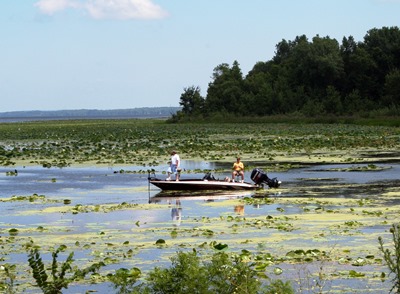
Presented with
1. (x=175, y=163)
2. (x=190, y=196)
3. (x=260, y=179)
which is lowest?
(x=190, y=196)

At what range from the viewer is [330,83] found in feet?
414

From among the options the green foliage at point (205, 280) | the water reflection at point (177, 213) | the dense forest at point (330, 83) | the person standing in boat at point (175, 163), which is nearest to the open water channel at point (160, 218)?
the water reflection at point (177, 213)

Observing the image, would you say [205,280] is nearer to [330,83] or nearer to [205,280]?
[205,280]

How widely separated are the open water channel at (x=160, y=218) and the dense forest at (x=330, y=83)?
70512mm

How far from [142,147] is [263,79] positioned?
250 feet

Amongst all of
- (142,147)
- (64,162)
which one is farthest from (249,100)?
(64,162)

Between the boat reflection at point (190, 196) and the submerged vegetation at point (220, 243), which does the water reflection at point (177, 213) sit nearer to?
the boat reflection at point (190, 196)

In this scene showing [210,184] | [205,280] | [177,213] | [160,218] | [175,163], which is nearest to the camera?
[205,280]

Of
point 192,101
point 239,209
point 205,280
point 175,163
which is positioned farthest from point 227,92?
point 205,280

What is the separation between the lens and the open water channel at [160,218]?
65.7ft

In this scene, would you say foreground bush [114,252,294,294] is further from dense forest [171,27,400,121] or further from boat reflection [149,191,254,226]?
dense forest [171,27,400,121]

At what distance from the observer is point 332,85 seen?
12525cm

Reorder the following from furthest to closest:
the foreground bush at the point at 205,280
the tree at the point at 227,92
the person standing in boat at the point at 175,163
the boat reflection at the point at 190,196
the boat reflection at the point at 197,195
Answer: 1. the tree at the point at 227,92
2. the person standing in boat at the point at 175,163
3. the boat reflection at the point at 197,195
4. the boat reflection at the point at 190,196
5. the foreground bush at the point at 205,280

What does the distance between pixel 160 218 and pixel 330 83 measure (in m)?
101
